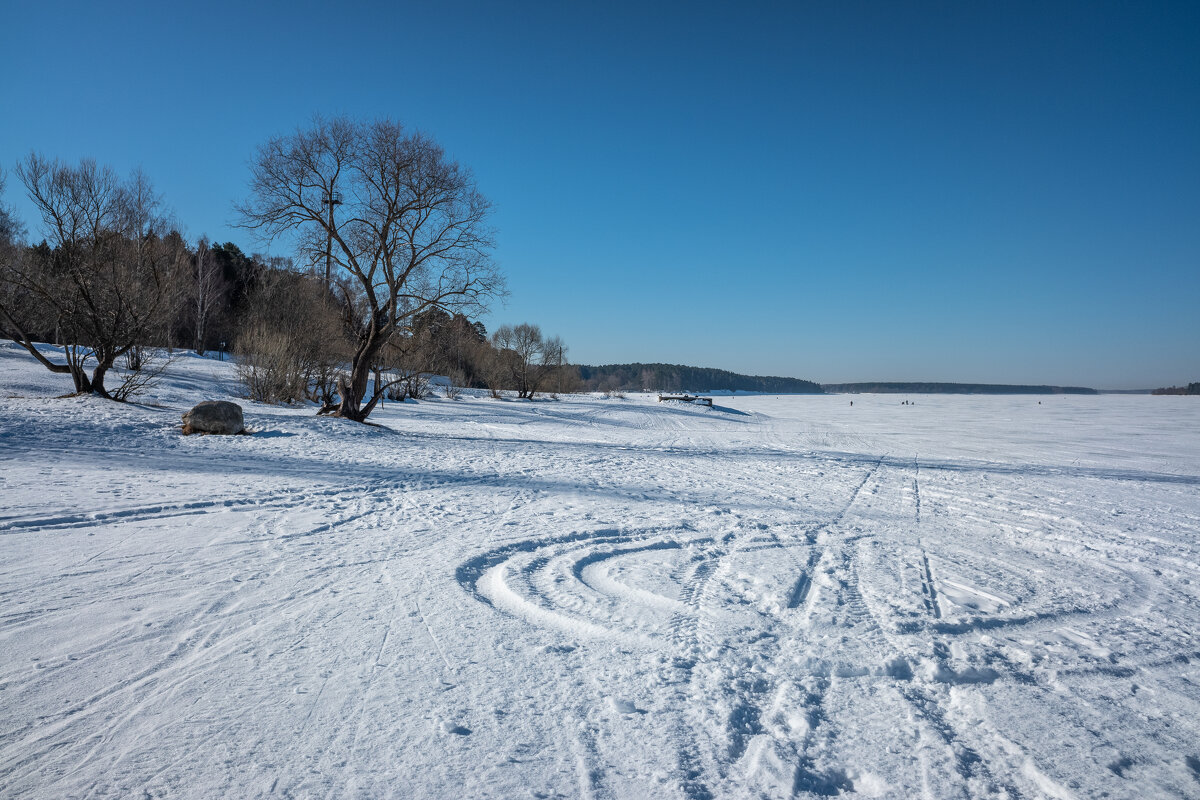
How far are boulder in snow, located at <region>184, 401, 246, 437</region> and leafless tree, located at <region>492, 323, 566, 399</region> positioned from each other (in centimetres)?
3456

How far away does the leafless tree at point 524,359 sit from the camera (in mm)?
46812

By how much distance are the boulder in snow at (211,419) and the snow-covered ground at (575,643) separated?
10.9 feet

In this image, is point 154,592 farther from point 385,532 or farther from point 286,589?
point 385,532

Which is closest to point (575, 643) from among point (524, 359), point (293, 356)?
point (293, 356)

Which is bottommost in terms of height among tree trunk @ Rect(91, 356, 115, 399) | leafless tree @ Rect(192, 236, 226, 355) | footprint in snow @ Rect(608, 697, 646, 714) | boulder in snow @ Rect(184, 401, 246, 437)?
footprint in snow @ Rect(608, 697, 646, 714)

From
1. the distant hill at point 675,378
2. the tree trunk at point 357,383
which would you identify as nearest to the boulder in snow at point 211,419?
the tree trunk at point 357,383

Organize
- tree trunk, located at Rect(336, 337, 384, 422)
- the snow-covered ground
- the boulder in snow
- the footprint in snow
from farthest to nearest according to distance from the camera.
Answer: tree trunk, located at Rect(336, 337, 384, 422), the boulder in snow, the footprint in snow, the snow-covered ground

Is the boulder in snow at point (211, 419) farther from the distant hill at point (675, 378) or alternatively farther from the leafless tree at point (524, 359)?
the distant hill at point (675, 378)

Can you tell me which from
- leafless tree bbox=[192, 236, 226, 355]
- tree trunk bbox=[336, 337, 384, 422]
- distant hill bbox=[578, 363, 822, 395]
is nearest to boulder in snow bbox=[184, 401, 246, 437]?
tree trunk bbox=[336, 337, 384, 422]

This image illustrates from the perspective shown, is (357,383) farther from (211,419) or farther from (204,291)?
(204,291)

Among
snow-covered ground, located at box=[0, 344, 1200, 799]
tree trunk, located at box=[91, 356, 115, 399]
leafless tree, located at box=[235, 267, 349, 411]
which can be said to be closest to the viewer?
snow-covered ground, located at box=[0, 344, 1200, 799]

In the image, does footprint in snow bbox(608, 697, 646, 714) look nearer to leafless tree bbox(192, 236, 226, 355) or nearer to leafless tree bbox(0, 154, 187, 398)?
leafless tree bbox(0, 154, 187, 398)

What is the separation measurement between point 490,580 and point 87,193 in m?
16.1

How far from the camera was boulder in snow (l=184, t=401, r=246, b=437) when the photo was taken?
35.3 ft
